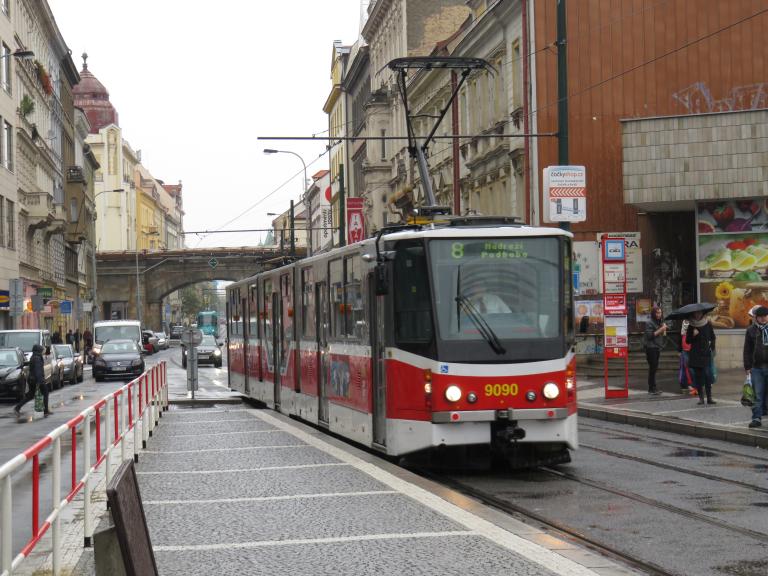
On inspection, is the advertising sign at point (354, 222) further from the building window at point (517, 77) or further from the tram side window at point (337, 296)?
the tram side window at point (337, 296)

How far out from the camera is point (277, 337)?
961 inches

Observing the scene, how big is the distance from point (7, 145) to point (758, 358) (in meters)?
46.7

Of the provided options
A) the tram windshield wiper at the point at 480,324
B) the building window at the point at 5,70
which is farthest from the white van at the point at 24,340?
the tram windshield wiper at the point at 480,324

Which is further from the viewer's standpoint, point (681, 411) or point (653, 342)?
point (653, 342)

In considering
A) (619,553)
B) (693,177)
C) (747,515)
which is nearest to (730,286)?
(693,177)

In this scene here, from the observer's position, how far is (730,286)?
32.5 meters

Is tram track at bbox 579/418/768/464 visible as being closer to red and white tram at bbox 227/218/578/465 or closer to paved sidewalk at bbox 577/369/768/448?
paved sidewalk at bbox 577/369/768/448

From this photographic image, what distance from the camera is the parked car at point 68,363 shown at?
148 ft

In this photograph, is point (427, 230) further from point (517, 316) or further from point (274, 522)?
point (274, 522)

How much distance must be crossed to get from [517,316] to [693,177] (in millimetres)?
19598

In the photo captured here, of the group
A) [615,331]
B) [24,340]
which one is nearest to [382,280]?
[615,331]

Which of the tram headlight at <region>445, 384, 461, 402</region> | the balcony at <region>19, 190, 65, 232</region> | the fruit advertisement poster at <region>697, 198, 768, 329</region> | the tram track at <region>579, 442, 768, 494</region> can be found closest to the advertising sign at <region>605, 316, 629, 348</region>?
the tram track at <region>579, 442, 768, 494</region>

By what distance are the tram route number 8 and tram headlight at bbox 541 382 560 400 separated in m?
0.32

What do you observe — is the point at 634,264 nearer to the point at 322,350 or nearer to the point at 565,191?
the point at 565,191
